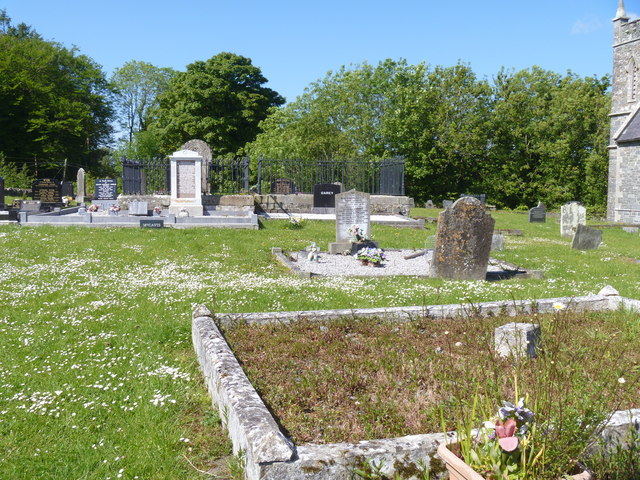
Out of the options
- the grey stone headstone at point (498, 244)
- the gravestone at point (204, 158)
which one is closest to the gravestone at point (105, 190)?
the gravestone at point (204, 158)

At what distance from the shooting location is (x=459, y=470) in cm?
269

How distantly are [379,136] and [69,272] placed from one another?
108 ft

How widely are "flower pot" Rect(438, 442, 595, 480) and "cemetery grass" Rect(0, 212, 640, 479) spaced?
1.56 meters

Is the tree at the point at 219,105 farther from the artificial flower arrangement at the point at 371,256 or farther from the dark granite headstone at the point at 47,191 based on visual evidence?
the artificial flower arrangement at the point at 371,256

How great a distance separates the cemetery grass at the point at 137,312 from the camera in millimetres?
3830

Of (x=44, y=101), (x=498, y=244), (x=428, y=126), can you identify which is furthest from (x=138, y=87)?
(x=498, y=244)

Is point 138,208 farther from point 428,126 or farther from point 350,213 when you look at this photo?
point 428,126

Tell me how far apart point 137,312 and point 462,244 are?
18.3 ft

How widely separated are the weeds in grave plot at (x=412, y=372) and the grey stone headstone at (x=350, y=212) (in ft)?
24.6

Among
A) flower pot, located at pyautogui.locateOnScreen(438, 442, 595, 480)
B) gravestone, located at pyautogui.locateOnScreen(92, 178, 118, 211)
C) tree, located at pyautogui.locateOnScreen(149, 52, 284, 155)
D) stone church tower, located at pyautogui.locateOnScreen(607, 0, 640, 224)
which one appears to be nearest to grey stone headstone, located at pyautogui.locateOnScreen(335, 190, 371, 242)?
flower pot, located at pyautogui.locateOnScreen(438, 442, 595, 480)

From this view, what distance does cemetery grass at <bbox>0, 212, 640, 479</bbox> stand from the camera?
3.83m

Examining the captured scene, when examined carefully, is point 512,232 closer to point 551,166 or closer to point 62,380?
point 62,380

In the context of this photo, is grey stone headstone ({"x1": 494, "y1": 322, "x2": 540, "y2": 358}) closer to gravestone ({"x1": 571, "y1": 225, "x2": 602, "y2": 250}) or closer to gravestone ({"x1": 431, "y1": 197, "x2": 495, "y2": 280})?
gravestone ({"x1": 431, "y1": 197, "x2": 495, "y2": 280})

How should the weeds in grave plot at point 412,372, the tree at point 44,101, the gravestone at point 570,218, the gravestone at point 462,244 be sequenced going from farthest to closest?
the tree at point 44,101
the gravestone at point 570,218
the gravestone at point 462,244
the weeds in grave plot at point 412,372
